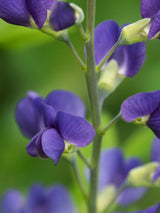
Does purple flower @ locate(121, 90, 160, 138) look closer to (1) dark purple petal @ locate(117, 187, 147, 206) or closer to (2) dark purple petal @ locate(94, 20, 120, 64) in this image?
(2) dark purple petal @ locate(94, 20, 120, 64)

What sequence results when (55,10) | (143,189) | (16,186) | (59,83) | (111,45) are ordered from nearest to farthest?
(55,10)
(111,45)
(143,189)
(16,186)
(59,83)

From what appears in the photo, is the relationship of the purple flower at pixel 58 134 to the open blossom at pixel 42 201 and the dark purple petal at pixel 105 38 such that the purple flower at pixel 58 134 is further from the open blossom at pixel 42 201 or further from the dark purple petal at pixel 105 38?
the open blossom at pixel 42 201

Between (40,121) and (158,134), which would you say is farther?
(40,121)

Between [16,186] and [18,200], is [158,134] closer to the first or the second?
[18,200]

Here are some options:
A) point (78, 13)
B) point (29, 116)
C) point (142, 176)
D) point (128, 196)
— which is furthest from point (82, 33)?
point (128, 196)

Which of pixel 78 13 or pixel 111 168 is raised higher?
pixel 78 13

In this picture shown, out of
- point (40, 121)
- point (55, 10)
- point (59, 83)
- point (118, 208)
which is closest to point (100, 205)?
point (40, 121)

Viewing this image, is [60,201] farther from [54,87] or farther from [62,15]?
[62,15]
